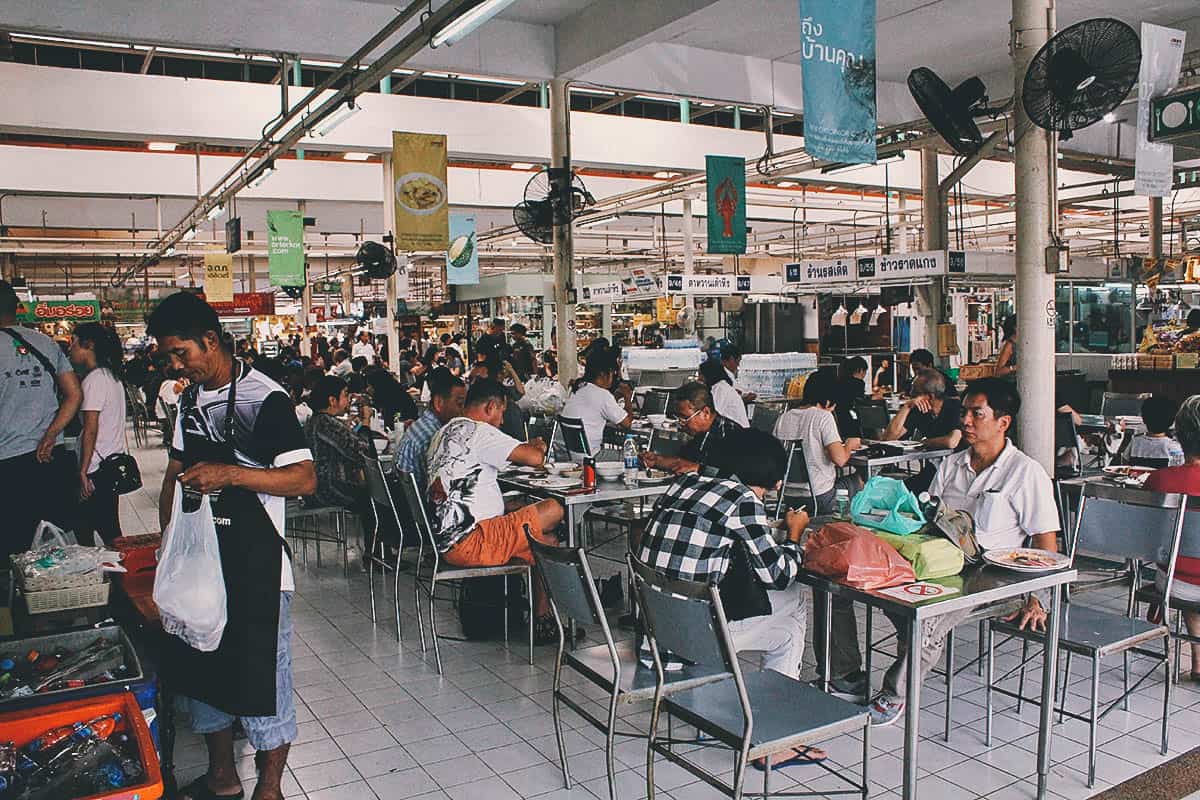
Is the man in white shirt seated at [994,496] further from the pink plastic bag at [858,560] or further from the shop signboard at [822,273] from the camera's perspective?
the shop signboard at [822,273]

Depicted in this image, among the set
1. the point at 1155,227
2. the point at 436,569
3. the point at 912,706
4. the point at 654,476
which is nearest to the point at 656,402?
the point at 654,476

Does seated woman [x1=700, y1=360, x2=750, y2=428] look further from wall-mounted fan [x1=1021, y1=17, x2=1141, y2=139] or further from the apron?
the apron

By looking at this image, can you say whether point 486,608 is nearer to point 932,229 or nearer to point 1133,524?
point 1133,524

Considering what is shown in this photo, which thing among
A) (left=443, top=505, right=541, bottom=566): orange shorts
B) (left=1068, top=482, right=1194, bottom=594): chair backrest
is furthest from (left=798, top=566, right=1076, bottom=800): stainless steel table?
(left=443, top=505, right=541, bottom=566): orange shorts

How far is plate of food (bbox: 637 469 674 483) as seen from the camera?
5438mm

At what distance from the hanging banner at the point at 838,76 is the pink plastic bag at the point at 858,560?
3.16m

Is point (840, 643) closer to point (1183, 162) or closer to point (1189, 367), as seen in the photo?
point (1189, 367)

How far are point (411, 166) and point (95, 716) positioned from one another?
26.8 ft

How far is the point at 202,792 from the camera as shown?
3.52m

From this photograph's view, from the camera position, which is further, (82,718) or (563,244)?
(563,244)

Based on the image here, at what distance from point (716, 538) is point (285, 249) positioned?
1224 cm

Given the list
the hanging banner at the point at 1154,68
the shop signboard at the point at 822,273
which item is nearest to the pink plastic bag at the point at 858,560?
the hanging banner at the point at 1154,68

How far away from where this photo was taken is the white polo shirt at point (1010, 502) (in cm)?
394

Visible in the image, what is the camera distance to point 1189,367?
10.8 metres
